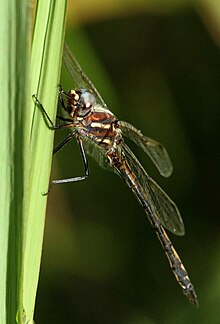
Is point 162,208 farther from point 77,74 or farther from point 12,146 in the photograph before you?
point 12,146

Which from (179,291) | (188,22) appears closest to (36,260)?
(179,291)

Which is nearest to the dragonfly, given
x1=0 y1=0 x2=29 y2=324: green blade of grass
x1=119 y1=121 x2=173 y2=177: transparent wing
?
x1=119 y1=121 x2=173 y2=177: transparent wing

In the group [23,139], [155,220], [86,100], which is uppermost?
[86,100]

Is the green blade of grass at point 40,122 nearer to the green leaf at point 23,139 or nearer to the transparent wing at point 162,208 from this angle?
the green leaf at point 23,139

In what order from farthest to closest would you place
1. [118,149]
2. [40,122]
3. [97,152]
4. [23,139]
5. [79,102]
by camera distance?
[97,152]
[118,149]
[79,102]
[40,122]
[23,139]

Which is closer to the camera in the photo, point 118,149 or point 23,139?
point 23,139

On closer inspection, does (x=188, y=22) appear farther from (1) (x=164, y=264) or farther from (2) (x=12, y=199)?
(2) (x=12, y=199)

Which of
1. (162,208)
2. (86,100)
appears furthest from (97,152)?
(86,100)
